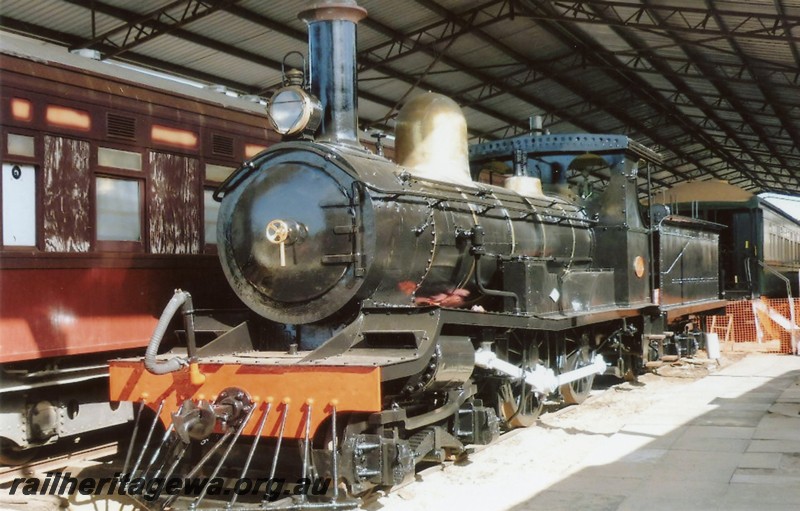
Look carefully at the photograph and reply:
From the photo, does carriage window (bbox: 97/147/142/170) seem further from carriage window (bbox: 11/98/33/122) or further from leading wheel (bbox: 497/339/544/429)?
leading wheel (bbox: 497/339/544/429)

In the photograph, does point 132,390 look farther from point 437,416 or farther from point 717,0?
point 717,0

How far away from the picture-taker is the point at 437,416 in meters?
5.68

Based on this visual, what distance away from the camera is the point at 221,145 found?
8148mm

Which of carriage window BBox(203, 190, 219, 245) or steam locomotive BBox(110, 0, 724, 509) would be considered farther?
carriage window BBox(203, 190, 219, 245)

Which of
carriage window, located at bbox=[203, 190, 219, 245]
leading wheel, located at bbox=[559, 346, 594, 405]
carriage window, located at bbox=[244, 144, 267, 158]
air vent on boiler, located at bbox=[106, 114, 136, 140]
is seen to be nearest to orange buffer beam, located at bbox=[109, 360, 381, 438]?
air vent on boiler, located at bbox=[106, 114, 136, 140]

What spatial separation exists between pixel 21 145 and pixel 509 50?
14795mm

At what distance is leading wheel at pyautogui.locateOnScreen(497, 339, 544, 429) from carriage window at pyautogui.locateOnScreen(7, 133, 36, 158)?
4020 mm

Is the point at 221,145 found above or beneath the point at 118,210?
above

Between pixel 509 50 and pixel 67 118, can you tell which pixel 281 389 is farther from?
pixel 509 50

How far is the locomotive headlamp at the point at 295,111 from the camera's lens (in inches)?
227

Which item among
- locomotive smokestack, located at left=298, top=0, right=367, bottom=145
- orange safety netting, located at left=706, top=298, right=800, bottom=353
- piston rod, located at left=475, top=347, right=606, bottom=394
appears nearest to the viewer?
locomotive smokestack, located at left=298, top=0, right=367, bottom=145

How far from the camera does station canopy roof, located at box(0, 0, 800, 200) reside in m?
14.1

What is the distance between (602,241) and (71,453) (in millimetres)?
5691

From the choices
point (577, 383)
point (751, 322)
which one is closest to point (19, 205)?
point (577, 383)
